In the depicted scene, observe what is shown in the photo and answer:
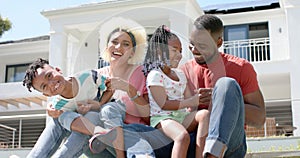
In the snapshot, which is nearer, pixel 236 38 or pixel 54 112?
pixel 54 112

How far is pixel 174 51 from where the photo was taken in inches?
90.1

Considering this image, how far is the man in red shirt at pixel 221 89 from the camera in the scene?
185 centimetres

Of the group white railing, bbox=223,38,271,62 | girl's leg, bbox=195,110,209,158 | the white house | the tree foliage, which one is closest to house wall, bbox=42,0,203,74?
the white house

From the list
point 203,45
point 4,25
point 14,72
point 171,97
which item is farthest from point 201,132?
point 4,25

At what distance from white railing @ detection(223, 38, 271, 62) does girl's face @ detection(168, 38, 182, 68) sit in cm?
886

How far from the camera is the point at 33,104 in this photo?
1402 cm

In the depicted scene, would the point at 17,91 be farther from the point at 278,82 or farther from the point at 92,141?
the point at 92,141

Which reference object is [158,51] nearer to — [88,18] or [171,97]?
[171,97]

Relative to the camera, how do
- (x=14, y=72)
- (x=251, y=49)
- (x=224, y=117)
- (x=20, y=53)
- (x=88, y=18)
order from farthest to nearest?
(x=14, y=72) → (x=20, y=53) → (x=251, y=49) → (x=88, y=18) → (x=224, y=117)

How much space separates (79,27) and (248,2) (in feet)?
14.6

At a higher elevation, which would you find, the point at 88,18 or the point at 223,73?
the point at 88,18

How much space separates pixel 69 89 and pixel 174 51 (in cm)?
50

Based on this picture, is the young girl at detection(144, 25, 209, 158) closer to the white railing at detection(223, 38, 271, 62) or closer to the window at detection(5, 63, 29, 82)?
the white railing at detection(223, 38, 271, 62)

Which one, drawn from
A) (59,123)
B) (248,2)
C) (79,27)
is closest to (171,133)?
(59,123)
